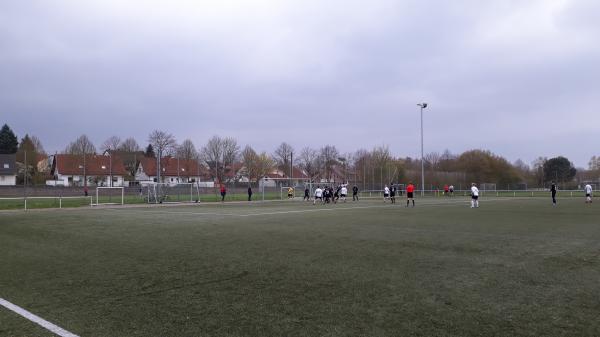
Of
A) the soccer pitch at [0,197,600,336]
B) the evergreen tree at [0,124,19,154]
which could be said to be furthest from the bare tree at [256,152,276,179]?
the soccer pitch at [0,197,600,336]

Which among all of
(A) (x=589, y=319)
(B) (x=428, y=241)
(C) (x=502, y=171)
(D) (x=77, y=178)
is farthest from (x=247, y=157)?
(A) (x=589, y=319)

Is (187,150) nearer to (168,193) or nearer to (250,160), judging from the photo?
(250,160)

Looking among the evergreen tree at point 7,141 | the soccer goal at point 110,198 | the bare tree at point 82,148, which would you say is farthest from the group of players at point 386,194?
the evergreen tree at point 7,141

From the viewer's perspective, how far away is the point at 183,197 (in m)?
44.6

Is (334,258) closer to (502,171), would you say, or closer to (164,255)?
(164,255)

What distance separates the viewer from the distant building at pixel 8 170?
7812 centimetres

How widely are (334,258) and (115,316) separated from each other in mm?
4578

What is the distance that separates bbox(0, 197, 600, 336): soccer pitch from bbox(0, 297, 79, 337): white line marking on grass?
81 mm

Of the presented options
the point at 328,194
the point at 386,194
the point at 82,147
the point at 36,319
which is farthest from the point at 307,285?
the point at 82,147

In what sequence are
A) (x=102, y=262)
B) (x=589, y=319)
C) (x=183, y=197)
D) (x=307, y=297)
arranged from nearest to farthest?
1. (x=589, y=319)
2. (x=307, y=297)
3. (x=102, y=262)
4. (x=183, y=197)

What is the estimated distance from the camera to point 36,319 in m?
5.12

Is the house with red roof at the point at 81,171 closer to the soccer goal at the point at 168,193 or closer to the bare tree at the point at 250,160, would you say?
the bare tree at the point at 250,160

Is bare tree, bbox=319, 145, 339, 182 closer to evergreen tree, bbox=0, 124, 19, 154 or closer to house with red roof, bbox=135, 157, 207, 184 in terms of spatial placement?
house with red roof, bbox=135, 157, 207, 184

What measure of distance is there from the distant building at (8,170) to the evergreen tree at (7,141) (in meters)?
22.1
